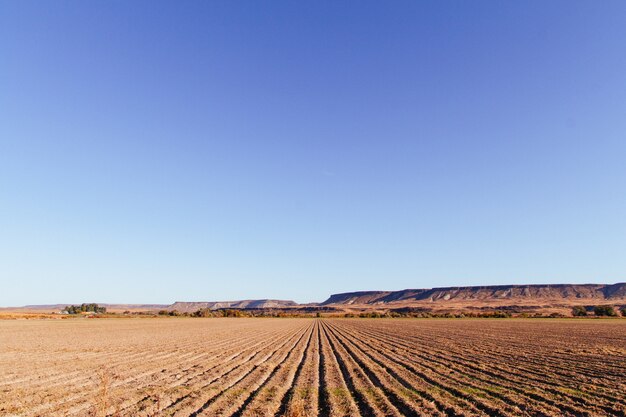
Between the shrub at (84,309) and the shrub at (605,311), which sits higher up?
the shrub at (84,309)

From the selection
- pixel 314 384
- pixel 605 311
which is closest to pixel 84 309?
pixel 605 311

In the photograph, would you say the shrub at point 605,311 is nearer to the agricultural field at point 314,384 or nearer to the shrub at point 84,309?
the agricultural field at point 314,384

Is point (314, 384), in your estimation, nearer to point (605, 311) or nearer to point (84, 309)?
point (605, 311)

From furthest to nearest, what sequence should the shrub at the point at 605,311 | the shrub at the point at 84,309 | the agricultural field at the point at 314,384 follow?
the shrub at the point at 84,309 < the shrub at the point at 605,311 < the agricultural field at the point at 314,384

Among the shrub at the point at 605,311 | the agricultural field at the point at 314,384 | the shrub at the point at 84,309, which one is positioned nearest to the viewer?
the agricultural field at the point at 314,384

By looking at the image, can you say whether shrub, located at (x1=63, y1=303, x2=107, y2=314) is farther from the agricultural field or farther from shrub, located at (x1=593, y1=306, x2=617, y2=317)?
shrub, located at (x1=593, y1=306, x2=617, y2=317)

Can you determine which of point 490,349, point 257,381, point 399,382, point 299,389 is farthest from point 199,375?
point 490,349

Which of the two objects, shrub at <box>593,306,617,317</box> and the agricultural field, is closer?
the agricultural field

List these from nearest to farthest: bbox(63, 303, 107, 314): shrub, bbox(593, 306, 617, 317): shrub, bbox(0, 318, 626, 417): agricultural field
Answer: bbox(0, 318, 626, 417): agricultural field
bbox(593, 306, 617, 317): shrub
bbox(63, 303, 107, 314): shrub

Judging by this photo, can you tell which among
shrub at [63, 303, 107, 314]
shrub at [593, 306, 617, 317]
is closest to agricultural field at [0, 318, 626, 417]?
shrub at [593, 306, 617, 317]

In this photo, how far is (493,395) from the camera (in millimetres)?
12688

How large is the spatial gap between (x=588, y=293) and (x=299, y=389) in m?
223

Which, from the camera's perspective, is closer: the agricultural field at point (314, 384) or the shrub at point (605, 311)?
the agricultural field at point (314, 384)

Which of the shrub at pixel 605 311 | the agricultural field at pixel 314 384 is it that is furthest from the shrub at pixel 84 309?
the shrub at pixel 605 311
